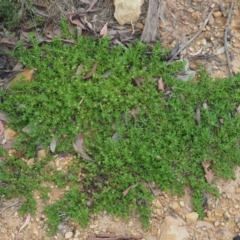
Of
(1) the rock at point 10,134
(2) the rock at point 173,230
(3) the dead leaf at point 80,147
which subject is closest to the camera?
(2) the rock at point 173,230

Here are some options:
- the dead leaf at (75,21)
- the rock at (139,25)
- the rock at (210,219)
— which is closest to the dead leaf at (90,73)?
the dead leaf at (75,21)

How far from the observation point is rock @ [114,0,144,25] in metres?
4.45

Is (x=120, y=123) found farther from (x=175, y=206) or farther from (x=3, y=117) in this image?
(x=3, y=117)

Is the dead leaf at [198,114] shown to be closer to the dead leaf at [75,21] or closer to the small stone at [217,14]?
the small stone at [217,14]

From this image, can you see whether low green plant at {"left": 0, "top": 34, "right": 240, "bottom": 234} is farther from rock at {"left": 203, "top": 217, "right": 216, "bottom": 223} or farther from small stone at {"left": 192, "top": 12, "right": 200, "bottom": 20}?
small stone at {"left": 192, "top": 12, "right": 200, "bottom": 20}

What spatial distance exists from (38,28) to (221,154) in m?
2.01

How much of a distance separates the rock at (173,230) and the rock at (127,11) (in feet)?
5.92

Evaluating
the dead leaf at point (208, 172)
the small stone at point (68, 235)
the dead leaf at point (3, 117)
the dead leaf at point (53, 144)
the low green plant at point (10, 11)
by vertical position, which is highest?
the low green plant at point (10, 11)

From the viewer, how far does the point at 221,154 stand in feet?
13.7

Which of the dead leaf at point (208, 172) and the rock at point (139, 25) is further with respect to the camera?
the rock at point (139, 25)

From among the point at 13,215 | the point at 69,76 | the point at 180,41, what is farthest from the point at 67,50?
the point at 13,215

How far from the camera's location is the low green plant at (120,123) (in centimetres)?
406

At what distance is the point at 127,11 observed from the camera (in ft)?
14.6

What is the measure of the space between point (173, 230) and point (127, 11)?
6.43 ft
